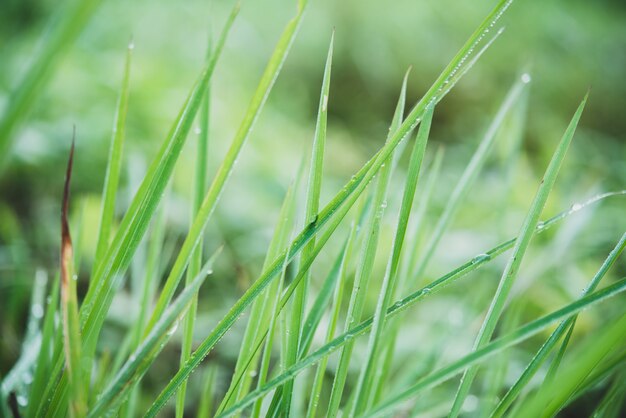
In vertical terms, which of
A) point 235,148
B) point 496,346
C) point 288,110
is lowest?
point 496,346

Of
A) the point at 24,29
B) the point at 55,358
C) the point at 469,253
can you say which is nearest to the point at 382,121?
the point at 469,253

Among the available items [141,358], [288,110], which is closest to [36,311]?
[141,358]

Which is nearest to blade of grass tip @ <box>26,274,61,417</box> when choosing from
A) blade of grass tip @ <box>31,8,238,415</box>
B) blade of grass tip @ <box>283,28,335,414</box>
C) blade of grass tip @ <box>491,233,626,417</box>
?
blade of grass tip @ <box>31,8,238,415</box>

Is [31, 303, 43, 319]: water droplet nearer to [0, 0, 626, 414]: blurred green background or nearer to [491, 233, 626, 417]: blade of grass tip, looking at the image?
[0, 0, 626, 414]: blurred green background

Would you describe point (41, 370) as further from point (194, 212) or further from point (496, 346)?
point (496, 346)

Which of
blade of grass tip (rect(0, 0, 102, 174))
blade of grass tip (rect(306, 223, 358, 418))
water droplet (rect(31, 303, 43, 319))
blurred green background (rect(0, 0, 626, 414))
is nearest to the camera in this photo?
blade of grass tip (rect(0, 0, 102, 174))

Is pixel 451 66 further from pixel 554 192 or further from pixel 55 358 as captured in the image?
pixel 554 192
